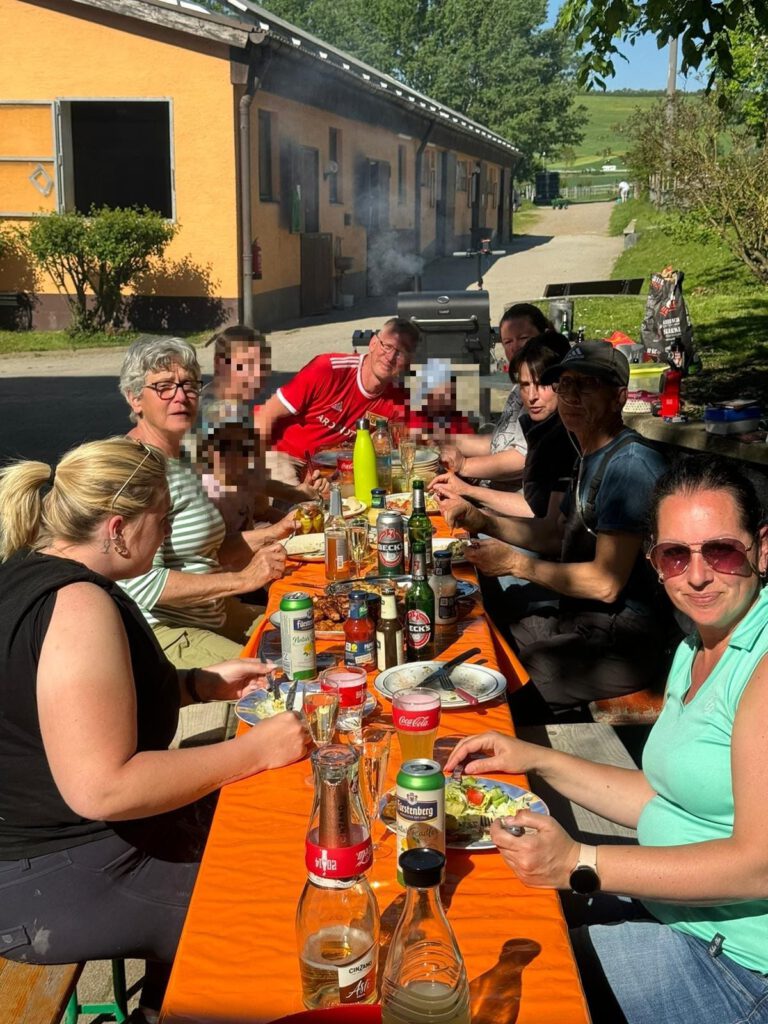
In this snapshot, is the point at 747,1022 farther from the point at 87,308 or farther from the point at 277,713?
the point at 87,308

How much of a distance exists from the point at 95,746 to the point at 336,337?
15.5m

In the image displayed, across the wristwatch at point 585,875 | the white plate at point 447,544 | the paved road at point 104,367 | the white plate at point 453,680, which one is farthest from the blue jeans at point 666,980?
the paved road at point 104,367

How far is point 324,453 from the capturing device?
6051 mm

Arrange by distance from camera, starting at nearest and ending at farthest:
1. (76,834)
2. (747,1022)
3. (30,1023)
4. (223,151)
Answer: (747,1022)
(30,1023)
(76,834)
(223,151)

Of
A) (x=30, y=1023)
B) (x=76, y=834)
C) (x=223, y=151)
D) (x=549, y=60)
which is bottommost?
(x=30, y=1023)

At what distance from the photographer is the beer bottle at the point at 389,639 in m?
2.74

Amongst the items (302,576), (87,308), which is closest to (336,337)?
(87,308)

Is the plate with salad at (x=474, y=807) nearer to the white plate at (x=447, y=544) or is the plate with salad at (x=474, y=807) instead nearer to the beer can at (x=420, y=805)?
the beer can at (x=420, y=805)

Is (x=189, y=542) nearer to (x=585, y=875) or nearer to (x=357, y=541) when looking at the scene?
(x=357, y=541)

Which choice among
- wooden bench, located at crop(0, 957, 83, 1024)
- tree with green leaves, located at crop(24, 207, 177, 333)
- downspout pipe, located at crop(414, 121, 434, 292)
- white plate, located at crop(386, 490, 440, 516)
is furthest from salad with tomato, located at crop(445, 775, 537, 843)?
downspout pipe, located at crop(414, 121, 434, 292)

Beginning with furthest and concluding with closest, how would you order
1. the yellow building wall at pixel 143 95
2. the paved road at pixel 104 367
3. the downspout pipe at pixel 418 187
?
the downspout pipe at pixel 418 187
the yellow building wall at pixel 143 95
the paved road at pixel 104 367

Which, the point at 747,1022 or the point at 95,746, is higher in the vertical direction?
the point at 95,746

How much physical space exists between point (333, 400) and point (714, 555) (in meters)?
4.44

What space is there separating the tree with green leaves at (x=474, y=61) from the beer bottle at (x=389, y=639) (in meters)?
60.9
